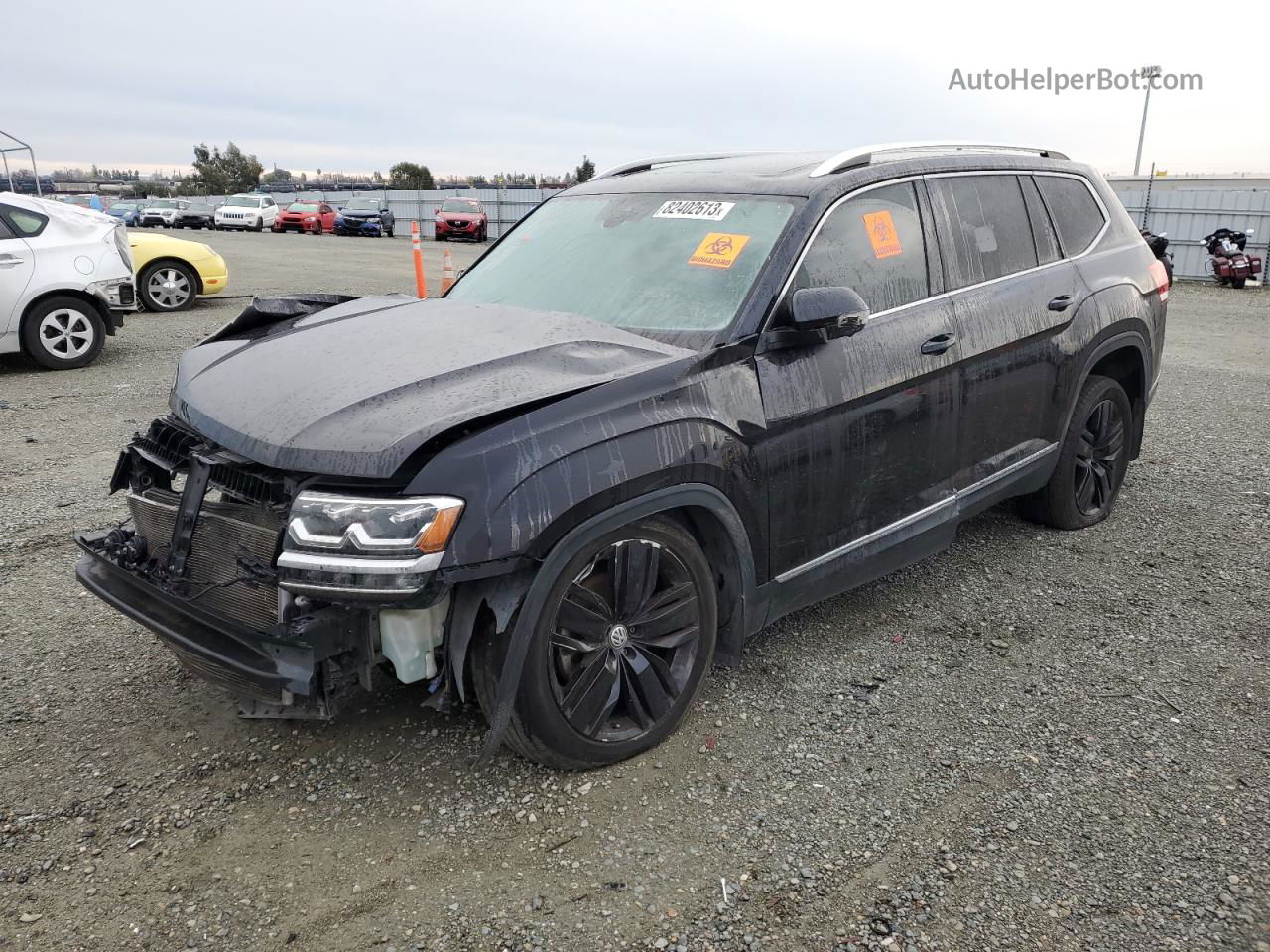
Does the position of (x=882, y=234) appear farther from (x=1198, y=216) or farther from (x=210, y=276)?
(x=1198, y=216)

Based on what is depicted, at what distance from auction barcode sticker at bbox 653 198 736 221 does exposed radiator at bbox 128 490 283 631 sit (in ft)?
6.23

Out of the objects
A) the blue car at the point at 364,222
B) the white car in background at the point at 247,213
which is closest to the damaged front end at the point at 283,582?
the blue car at the point at 364,222

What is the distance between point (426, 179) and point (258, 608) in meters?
84.8

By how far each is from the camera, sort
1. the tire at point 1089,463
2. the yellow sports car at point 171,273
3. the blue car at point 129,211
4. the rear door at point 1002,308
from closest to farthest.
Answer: the rear door at point 1002,308 → the tire at point 1089,463 → the yellow sports car at point 171,273 → the blue car at point 129,211

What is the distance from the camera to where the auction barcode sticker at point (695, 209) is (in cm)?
359

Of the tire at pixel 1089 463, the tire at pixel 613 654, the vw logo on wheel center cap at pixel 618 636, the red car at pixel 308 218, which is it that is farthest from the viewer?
the red car at pixel 308 218

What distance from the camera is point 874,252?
3602mm

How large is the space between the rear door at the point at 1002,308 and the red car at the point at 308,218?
36527 millimetres

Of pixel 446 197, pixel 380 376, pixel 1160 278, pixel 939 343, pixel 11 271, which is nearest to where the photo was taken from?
pixel 380 376

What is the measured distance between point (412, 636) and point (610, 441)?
2.47 feet

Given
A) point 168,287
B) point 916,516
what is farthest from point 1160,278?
point 168,287

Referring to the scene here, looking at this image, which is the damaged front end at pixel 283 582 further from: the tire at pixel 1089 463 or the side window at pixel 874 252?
the tire at pixel 1089 463

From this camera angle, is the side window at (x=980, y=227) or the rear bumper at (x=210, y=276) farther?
the rear bumper at (x=210, y=276)

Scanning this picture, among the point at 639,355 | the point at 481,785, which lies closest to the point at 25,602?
the point at 481,785
